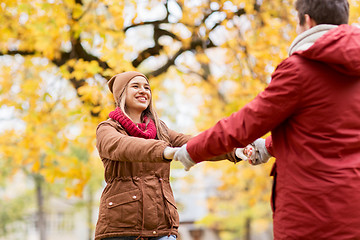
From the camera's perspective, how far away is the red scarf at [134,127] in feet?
10.1

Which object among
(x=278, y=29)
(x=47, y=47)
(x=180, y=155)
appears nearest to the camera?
(x=180, y=155)

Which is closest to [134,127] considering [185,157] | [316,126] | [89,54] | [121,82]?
[121,82]

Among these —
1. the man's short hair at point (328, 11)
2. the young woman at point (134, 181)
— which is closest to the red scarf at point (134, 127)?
the young woman at point (134, 181)

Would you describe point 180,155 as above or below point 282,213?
above

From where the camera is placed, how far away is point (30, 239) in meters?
33.3

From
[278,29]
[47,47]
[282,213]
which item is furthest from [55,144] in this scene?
[282,213]

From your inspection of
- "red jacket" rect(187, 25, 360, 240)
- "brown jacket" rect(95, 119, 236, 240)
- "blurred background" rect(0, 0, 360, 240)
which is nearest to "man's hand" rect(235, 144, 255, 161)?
"brown jacket" rect(95, 119, 236, 240)

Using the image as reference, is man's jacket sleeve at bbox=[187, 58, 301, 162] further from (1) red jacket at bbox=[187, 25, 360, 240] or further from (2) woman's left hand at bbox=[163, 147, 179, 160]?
(2) woman's left hand at bbox=[163, 147, 179, 160]

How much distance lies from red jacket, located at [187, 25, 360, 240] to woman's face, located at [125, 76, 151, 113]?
1122 millimetres

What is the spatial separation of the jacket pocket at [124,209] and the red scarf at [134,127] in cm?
40

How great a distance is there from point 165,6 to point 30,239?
30.0 m

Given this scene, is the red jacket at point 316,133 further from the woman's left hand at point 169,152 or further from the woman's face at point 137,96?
the woman's face at point 137,96

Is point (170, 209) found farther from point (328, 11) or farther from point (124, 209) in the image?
point (328, 11)

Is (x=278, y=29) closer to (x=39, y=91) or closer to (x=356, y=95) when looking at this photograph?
(x=39, y=91)
